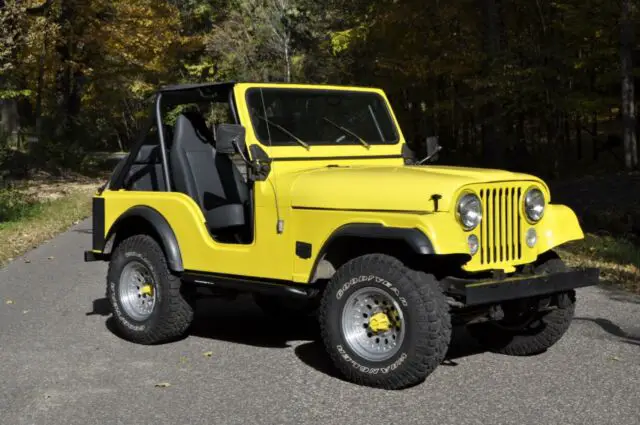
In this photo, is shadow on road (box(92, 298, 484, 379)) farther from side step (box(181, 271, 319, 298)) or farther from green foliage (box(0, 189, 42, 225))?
green foliage (box(0, 189, 42, 225))

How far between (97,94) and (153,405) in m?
38.8

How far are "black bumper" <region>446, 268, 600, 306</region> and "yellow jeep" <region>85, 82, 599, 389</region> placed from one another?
1 cm

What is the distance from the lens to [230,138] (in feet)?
20.9

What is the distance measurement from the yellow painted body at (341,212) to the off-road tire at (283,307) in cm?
123

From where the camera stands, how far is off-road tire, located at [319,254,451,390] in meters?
5.43

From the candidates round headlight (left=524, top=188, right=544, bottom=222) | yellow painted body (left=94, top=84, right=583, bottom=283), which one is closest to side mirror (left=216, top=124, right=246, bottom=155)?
yellow painted body (left=94, top=84, right=583, bottom=283)

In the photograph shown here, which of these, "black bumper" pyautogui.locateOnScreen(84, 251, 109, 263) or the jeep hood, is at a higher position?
the jeep hood

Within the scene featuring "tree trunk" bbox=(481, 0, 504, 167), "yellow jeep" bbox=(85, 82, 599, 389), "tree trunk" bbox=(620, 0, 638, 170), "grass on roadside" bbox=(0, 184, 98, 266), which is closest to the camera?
"yellow jeep" bbox=(85, 82, 599, 389)

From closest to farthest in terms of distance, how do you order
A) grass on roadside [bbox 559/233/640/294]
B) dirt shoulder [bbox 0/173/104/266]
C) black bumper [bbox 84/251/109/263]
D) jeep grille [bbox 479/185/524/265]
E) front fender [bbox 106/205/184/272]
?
1. jeep grille [bbox 479/185/524/265]
2. front fender [bbox 106/205/184/272]
3. black bumper [bbox 84/251/109/263]
4. grass on roadside [bbox 559/233/640/294]
5. dirt shoulder [bbox 0/173/104/266]

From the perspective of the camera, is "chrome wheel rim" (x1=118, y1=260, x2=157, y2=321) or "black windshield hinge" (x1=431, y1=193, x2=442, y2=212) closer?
"black windshield hinge" (x1=431, y1=193, x2=442, y2=212)

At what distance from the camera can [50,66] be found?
34.9 m

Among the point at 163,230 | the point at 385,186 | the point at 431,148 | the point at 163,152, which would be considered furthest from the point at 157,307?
the point at 431,148

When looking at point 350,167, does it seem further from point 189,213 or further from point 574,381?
point 574,381

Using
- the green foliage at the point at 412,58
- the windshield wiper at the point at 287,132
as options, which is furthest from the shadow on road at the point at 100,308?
the green foliage at the point at 412,58
